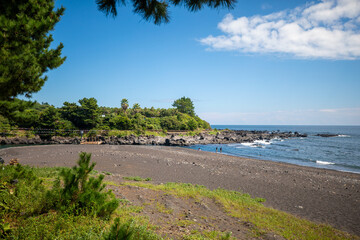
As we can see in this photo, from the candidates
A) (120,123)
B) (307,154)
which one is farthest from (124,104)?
(307,154)

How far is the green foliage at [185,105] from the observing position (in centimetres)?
9776

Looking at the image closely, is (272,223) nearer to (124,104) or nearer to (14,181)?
(14,181)

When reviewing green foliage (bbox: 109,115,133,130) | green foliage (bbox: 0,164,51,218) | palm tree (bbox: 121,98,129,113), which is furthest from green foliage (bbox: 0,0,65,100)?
palm tree (bbox: 121,98,129,113)

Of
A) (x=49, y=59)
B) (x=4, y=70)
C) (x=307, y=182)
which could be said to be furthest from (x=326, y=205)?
(x=49, y=59)

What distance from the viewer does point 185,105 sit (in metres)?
99.1

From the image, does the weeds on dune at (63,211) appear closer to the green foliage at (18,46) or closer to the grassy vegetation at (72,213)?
the grassy vegetation at (72,213)

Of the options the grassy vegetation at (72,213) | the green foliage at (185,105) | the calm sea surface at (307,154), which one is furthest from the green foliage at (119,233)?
the green foliage at (185,105)

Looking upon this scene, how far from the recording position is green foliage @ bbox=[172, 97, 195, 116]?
321 feet

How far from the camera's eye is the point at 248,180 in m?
14.9

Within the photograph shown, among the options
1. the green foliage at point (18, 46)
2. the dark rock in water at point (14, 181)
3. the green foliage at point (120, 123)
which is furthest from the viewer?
the green foliage at point (120, 123)

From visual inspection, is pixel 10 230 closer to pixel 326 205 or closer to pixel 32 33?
pixel 32 33

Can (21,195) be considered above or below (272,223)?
above

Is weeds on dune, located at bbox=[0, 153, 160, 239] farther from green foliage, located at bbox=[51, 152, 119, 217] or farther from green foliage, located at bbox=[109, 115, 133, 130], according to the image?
green foliage, located at bbox=[109, 115, 133, 130]

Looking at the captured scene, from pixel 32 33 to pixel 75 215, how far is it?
5045mm
